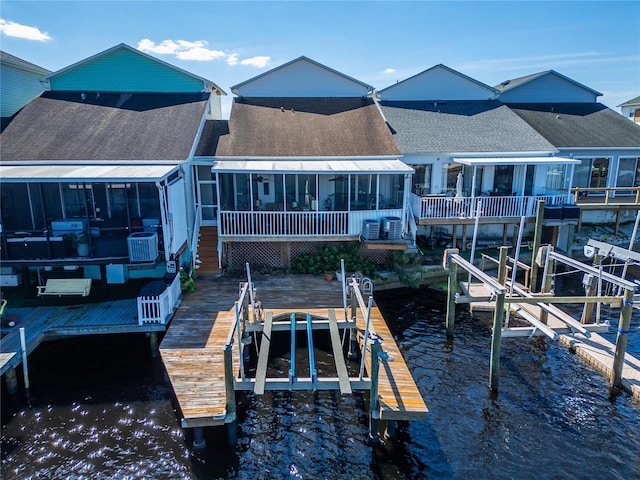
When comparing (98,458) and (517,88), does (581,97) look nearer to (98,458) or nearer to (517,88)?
(517,88)

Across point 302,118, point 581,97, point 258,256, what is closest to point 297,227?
point 258,256

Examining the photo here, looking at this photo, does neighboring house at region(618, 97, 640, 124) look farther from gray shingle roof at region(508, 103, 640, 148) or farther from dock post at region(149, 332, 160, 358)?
dock post at region(149, 332, 160, 358)

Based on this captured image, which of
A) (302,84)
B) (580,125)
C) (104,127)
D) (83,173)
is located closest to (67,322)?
(83,173)

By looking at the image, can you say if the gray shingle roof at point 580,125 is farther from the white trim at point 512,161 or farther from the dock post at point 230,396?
the dock post at point 230,396

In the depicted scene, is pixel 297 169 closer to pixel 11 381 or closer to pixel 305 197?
pixel 305 197

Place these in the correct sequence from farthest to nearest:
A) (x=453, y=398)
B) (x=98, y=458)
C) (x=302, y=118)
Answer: (x=302, y=118), (x=453, y=398), (x=98, y=458)

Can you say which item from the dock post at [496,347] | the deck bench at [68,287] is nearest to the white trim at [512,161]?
the dock post at [496,347]
